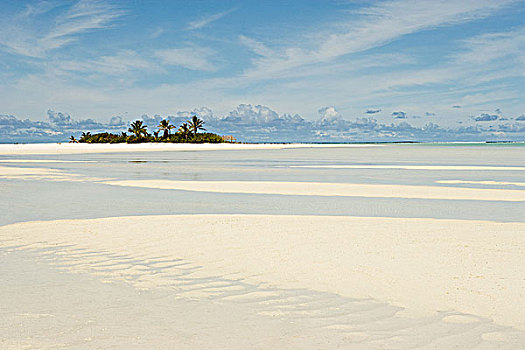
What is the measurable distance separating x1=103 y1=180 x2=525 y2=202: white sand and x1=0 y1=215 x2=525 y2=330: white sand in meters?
6.10

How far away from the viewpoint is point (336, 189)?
21.4m

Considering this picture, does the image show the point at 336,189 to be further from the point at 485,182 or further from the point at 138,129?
the point at 138,129

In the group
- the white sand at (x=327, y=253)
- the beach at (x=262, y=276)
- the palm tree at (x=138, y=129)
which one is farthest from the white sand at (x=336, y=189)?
the palm tree at (x=138, y=129)

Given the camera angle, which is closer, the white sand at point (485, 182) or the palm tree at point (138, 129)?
the white sand at point (485, 182)

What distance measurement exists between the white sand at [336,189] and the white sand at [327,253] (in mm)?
6104

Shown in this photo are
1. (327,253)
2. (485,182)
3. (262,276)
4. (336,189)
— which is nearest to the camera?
(262,276)

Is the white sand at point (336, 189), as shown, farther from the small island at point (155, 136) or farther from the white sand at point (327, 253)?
the small island at point (155, 136)

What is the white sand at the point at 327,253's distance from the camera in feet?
23.0

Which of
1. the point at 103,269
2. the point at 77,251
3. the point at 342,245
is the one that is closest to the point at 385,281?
the point at 342,245

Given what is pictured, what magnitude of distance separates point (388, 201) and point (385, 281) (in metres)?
10.1

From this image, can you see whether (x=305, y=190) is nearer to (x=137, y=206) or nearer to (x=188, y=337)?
(x=137, y=206)

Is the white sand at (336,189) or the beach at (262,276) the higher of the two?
the white sand at (336,189)

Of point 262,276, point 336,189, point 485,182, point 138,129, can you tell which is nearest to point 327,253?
point 262,276

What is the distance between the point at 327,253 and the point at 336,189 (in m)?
12.2
